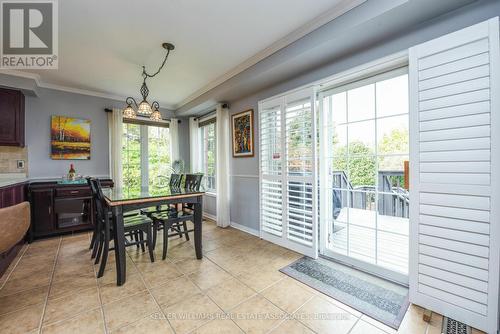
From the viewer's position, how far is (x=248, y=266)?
2.39 metres

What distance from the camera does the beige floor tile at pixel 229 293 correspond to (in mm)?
1750

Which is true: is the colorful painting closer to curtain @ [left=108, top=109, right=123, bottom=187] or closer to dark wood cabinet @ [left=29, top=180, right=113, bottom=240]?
curtain @ [left=108, top=109, right=123, bottom=187]

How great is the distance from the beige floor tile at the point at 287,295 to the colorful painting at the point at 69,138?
4.04 m

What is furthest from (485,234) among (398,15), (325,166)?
(398,15)

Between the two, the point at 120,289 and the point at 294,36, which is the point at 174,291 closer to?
the point at 120,289

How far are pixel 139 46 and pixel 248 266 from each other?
289 cm

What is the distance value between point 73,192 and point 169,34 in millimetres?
3013

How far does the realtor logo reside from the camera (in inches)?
75.7

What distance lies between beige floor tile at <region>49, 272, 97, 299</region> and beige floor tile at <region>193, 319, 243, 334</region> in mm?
1276

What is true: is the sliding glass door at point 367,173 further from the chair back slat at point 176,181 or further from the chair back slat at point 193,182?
the chair back slat at point 176,181

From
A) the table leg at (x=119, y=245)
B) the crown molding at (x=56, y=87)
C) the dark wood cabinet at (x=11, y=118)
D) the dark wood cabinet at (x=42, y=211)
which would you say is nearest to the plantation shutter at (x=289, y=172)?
the table leg at (x=119, y=245)

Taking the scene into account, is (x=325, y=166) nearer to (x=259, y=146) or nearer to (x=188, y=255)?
(x=259, y=146)

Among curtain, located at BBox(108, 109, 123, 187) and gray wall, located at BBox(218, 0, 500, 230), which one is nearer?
gray wall, located at BBox(218, 0, 500, 230)

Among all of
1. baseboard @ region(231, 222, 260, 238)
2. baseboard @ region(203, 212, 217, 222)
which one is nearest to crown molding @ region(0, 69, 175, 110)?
baseboard @ region(203, 212, 217, 222)
